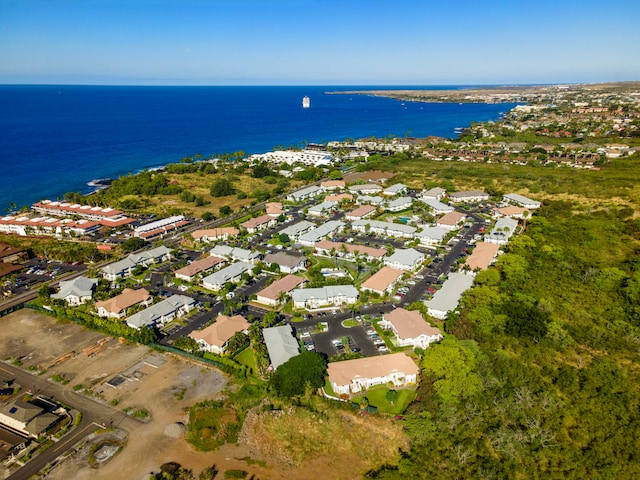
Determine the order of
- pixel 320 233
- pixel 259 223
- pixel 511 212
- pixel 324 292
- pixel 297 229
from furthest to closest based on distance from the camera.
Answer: pixel 511 212, pixel 259 223, pixel 297 229, pixel 320 233, pixel 324 292

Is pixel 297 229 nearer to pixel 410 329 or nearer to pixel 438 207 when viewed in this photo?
pixel 438 207

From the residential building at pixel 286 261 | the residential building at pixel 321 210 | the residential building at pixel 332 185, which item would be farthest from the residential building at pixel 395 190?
the residential building at pixel 286 261

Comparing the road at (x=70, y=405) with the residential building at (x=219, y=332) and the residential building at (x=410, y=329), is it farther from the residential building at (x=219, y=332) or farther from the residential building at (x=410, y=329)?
the residential building at (x=410, y=329)

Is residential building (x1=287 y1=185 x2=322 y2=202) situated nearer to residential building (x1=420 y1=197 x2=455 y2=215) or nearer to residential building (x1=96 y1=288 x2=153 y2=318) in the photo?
residential building (x1=420 y1=197 x2=455 y2=215)

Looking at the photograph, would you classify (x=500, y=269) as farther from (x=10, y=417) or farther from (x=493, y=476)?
(x=10, y=417)

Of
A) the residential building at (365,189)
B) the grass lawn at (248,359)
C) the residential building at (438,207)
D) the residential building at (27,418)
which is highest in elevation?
the residential building at (365,189)

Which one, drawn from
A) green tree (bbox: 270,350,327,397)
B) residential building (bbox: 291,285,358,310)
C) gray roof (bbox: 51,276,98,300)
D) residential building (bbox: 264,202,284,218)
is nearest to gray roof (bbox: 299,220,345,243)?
residential building (bbox: 264,202,284,218)

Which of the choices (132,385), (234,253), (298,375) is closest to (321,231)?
(234,253)
